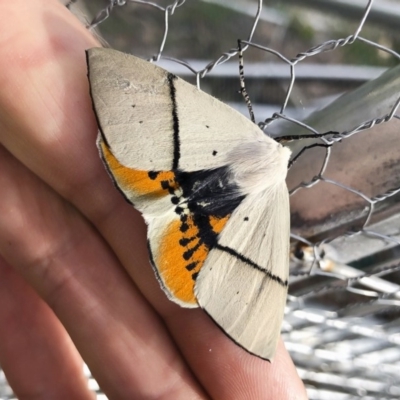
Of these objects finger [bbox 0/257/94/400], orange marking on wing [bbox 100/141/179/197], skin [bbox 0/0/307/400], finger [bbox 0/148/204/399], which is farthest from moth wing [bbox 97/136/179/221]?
finger [bbox 0/257/94/400]

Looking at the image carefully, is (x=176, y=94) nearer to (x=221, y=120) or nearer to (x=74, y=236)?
(x=221, y=120)

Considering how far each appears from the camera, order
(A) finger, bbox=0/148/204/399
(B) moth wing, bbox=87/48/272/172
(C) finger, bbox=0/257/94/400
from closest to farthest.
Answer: (B) moth wing, bbox=87/48/272/172, (A) finger, bbox=0/148/204/399, (C) finger, bbox=0/257/94/400

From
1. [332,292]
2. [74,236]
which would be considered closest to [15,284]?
[74,236]

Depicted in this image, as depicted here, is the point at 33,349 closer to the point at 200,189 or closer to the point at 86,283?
the point at 86,283

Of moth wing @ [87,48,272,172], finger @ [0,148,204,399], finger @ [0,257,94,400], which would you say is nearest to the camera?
moth wing @ [87,48,272,172]

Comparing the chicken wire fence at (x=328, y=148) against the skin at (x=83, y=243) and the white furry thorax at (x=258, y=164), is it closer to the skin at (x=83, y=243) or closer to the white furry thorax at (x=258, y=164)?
the white furry thorax at (x=258, y=164)

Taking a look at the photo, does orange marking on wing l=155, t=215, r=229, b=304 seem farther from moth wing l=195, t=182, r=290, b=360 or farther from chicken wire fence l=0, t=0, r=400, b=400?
chicken wire fence l=0, t=0, r=400, b=400

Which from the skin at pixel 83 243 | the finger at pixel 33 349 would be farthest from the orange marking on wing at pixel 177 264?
the finger at pixel 33 349
